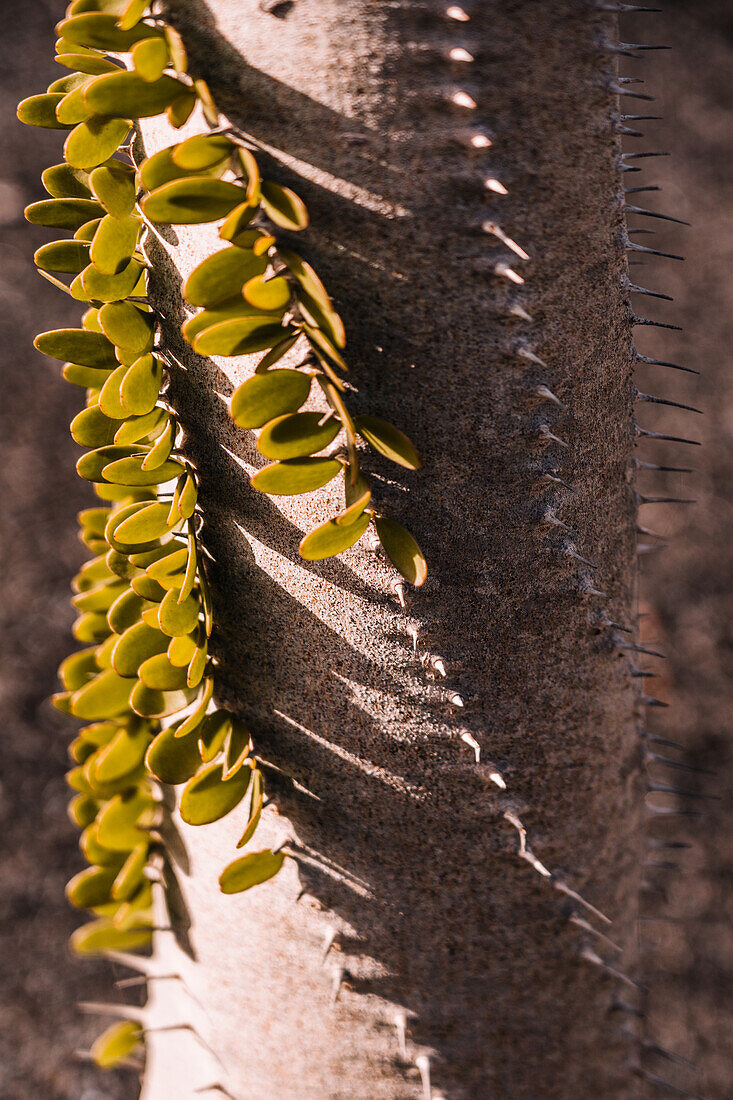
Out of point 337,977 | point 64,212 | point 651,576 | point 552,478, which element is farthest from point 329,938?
point 651,576

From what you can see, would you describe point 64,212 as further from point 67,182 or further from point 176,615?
point 176,615

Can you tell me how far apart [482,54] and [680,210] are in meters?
2.14

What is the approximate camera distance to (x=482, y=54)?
267 mm

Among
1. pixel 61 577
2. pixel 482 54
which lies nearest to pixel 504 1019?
pixel 482 54

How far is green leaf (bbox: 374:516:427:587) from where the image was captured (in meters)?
0.31

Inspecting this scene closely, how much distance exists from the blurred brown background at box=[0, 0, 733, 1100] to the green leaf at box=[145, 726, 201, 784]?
36 cm

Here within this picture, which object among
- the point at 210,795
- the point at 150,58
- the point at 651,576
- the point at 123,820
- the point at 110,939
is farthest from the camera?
the point at 651,576

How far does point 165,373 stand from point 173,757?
160mm

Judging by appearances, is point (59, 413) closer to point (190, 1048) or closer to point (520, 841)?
point (190, 1048)

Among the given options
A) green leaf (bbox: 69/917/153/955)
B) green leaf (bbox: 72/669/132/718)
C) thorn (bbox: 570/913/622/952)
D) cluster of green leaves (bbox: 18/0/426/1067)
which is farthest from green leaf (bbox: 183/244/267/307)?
green leaf (bbox: 69/917/153/955)

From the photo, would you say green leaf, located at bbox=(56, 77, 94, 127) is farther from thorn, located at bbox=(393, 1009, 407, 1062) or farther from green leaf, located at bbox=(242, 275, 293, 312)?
thorn, located at bbox=(393, 1009, 407, 1062)

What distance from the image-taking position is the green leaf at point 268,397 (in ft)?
0.91

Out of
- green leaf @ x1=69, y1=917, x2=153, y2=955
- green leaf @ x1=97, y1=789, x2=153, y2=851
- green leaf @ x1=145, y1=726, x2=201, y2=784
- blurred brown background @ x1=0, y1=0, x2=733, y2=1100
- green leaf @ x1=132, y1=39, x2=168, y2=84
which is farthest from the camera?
blurred brown background @ x1=0, y1=0, x2=733, y2=1100

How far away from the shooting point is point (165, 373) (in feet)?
1.15
